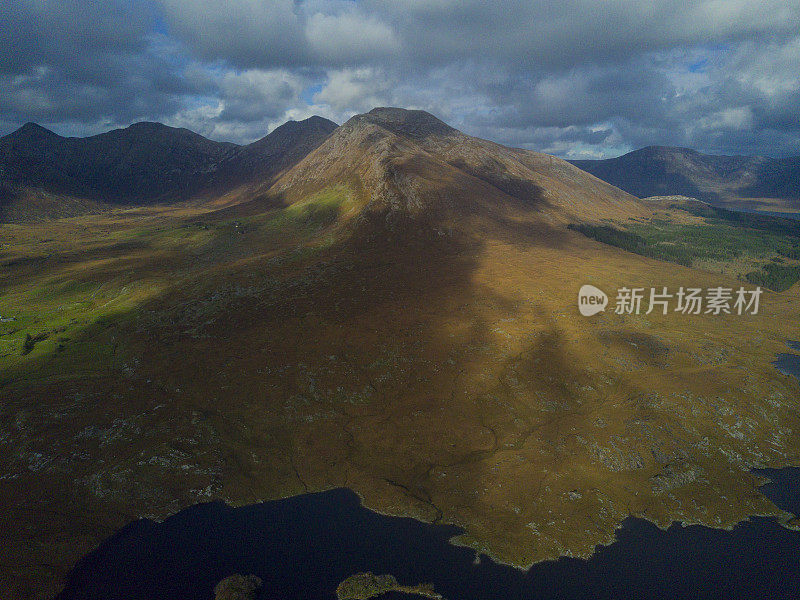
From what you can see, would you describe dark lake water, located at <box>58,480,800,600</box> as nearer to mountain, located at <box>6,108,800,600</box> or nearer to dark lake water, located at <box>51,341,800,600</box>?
dark lake water, located at <box>51,341,800,600</box>

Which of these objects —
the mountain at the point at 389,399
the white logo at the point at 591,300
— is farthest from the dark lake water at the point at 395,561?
the white logo at the point at 591,300

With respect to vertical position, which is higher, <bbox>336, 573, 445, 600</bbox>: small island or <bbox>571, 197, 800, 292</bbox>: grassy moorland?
<bbox>571, 197, 800, 292</bbox>: grassy moorland

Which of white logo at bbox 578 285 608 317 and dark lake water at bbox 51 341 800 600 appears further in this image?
white logo at bbox 578 285 608 317

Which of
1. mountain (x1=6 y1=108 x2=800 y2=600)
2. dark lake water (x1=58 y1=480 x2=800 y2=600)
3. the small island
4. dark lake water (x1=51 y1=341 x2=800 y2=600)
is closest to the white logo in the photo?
mountain (x1=6 y1=108 x2=800 y2=600)

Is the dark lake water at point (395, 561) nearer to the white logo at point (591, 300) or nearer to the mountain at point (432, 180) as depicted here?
the white logo at point (591, 300)

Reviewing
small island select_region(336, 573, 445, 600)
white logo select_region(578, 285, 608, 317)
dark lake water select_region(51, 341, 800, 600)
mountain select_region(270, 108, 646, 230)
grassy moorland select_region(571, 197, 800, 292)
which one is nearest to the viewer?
small island select_region(336, 573, 445, 600)

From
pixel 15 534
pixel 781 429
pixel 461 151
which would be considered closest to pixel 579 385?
pixel 781 429
